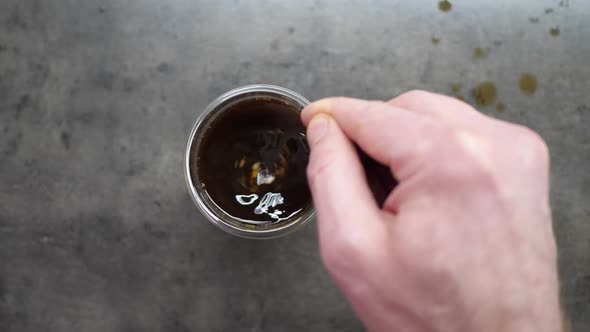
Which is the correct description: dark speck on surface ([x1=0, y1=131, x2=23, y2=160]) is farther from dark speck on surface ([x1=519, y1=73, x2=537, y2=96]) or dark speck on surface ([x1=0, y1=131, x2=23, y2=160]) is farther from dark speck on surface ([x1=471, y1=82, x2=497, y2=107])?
dark speck on surface ([x1=519, y1=73, x2=537, y2=96])

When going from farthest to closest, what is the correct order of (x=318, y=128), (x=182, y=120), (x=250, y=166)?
(x=182, y=120) < (x=250, y=166) < (x=318, y=128)

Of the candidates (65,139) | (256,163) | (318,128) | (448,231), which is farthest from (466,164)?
(65,139)

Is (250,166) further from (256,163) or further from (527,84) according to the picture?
(527,84)

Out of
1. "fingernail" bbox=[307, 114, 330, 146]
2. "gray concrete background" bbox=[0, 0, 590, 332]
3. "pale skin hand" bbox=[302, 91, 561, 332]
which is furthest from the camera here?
"gray concrete background" bbox=[0, 0, 590, 332]

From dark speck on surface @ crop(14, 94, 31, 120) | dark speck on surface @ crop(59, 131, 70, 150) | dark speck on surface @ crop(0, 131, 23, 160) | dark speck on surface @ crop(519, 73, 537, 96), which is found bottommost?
dark speck on surface @ crop(0, 131, 23, 160)

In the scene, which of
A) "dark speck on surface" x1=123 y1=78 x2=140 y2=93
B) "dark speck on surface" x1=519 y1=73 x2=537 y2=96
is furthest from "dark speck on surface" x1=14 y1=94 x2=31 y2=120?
"dark speck on surface" x1=519 y1=73 x2=537 y2=96

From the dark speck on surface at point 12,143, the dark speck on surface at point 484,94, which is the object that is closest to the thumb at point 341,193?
the dark speck on surface at point 484,94

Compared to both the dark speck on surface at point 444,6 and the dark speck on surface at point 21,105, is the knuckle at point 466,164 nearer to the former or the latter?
the dark speck on surface at point 444,6
